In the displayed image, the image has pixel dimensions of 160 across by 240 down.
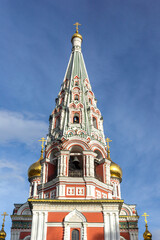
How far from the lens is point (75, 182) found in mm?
15539

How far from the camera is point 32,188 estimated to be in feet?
79.6

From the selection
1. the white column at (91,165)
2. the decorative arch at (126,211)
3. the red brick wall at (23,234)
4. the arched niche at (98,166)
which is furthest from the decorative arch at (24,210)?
the white column at (91,165)

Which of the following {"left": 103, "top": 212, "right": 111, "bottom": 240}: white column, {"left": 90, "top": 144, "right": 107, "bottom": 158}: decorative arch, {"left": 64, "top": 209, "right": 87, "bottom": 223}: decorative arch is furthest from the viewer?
{"left": 90, "top": 144, "right": 107, "bottom": 158}: decorative arch

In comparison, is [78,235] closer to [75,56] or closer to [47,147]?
[47,147]

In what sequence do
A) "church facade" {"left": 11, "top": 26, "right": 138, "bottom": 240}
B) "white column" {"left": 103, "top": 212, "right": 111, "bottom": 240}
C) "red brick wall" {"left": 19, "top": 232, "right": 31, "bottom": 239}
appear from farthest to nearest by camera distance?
"red brick wall" {"left": 19, "top": 232, "right": 31, "bottom": 239} → "church facade" {"left": 11, "top": 26, "right": 138, "bottom": 240} → "white column" {"left": 103, "top": 212, "right": 111, "bottom": 240}

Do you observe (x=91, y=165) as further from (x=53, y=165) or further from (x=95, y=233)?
(x=95, y=233)

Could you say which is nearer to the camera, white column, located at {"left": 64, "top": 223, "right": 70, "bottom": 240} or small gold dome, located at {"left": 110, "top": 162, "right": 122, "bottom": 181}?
white column, located at {"left": 64, "top": 223, "right": 70, "bottom": 240}

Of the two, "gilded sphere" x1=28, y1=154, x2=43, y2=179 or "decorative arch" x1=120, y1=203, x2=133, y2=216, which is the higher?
"gilded sphere" x1=28, y1=154, x2=43, y2=179

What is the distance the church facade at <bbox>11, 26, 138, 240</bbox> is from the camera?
14203 millimetres

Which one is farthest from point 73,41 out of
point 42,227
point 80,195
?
point 42,227

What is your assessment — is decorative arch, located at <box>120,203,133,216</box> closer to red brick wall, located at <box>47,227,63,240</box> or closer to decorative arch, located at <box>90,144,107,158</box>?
decorative arch, located at <box>90,144,107,158</box>

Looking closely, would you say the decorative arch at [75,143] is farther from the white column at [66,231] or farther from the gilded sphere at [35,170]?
the gilded sphere at [35,170]

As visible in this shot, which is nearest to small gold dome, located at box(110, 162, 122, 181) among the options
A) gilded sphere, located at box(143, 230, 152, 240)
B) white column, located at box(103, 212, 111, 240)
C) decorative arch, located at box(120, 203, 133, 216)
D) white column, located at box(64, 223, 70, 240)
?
decorative arch, located at box(120, 203, 133, 216)

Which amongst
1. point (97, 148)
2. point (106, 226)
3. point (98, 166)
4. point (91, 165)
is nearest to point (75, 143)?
point (97, 148)
